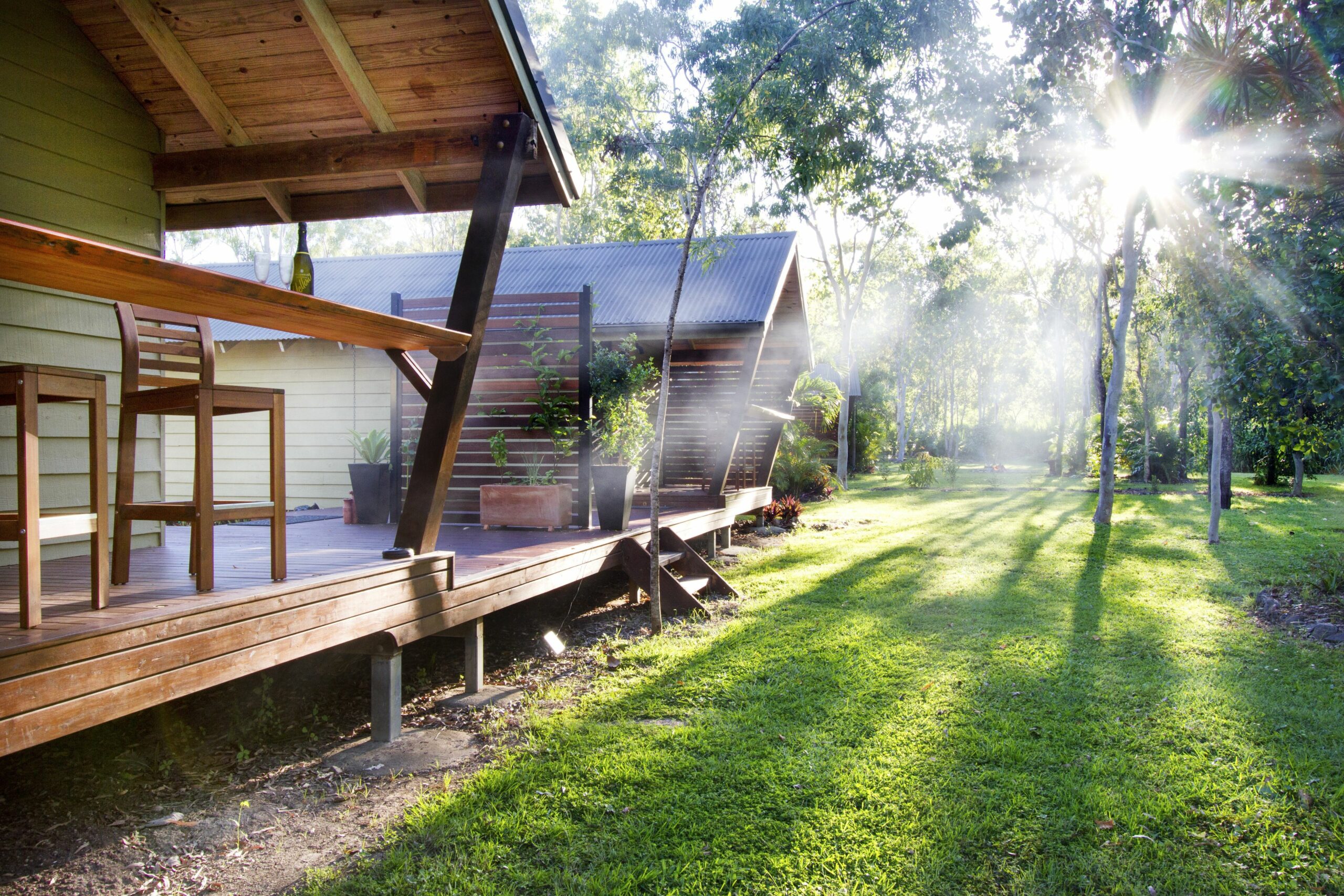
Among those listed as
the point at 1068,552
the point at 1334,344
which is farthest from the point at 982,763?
the point at 1068,552

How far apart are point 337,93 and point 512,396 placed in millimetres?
3134

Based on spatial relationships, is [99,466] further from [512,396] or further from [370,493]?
[370,493]

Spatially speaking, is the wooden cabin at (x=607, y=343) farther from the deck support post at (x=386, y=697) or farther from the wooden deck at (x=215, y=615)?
the deck support post at (x=386, y=697)

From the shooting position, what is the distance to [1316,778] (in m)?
3.36

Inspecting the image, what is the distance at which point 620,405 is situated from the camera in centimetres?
680

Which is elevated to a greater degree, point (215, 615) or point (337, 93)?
point (337, 93)

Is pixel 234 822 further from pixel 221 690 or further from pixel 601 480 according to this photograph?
pixel 601 480

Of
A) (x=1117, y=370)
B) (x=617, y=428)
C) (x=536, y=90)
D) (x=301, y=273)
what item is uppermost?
(x=536, y=90)

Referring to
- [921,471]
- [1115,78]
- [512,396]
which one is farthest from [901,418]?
[512,396]

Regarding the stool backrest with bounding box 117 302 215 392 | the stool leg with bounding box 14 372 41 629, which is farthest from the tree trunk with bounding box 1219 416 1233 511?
the stool leg with bounding box 14 372 41 629

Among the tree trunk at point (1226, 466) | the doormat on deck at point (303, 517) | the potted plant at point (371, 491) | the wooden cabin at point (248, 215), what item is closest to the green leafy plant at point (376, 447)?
the potted plant at point (371, 491)

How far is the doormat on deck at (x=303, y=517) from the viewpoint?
24.9 feet

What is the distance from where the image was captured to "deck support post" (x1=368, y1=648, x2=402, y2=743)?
3.70 meters

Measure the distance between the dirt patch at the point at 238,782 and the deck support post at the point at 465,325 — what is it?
978 millimetres
